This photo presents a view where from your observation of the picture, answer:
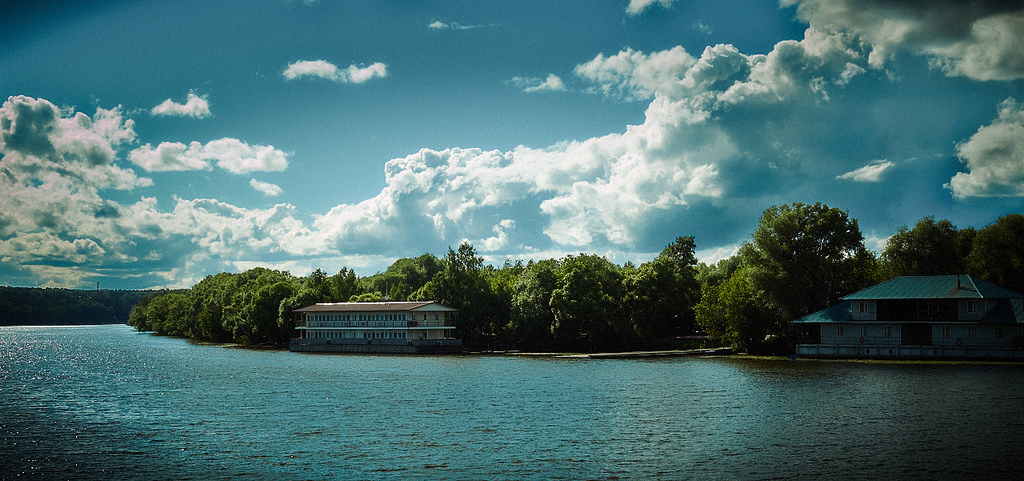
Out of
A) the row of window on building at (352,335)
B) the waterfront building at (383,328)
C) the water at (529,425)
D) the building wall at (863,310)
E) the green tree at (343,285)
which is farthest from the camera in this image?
the green tree at (343,285)

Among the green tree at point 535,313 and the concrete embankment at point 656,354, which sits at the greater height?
the green tree at point 535,313

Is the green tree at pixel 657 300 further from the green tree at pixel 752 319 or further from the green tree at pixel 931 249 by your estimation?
the green tree at pixel 931 249

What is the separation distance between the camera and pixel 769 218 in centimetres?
9325

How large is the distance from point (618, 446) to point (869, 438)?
1228cm

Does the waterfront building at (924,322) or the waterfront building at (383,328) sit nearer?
the waterfront building at (924,322)

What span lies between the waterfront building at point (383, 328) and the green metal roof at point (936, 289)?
6040 centimetres

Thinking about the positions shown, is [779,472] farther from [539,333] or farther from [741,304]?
[539,333]

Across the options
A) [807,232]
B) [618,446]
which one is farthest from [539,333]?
[618,446]

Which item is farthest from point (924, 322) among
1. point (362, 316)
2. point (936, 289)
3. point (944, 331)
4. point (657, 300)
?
point (362, 316)

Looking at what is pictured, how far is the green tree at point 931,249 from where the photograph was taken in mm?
106875

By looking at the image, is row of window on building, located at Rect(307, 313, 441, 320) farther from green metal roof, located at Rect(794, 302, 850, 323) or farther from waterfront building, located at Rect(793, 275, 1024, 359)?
waterfront building, located at Rect(793, 275, 1024, 359)

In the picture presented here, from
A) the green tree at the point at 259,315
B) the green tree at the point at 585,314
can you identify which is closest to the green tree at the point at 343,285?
the green tree at the point at 259,315

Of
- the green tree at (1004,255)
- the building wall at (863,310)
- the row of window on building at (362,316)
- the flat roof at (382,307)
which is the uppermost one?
the green tree at (1004,255)

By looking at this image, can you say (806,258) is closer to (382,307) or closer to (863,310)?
(863,310)
